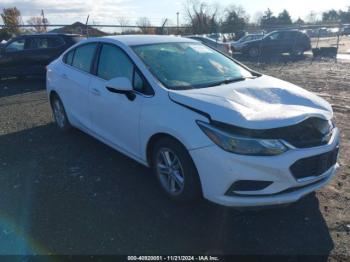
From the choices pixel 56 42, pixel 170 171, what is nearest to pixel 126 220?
pixel 170 171

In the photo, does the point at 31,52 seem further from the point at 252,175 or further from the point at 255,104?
the point at 252,175

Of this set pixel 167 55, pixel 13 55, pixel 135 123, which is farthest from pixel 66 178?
pixel 13 55

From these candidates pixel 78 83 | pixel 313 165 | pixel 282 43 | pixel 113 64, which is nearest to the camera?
pixel 313 165

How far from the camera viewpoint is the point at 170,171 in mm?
3840

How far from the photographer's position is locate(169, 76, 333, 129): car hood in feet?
10.7

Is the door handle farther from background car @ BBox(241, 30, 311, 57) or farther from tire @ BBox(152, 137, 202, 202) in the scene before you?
background car @ BBox(241, 30, 311, 57)

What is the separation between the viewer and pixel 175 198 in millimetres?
3838

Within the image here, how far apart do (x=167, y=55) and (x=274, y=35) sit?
20.9 m

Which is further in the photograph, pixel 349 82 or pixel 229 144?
pixel 349 82

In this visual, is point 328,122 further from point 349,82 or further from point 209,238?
point 349,82

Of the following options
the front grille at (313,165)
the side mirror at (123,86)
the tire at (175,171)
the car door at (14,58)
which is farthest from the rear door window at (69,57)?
the car door at (14,58)

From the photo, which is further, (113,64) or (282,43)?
(282,43)

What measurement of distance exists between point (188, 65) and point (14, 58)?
10.1 m

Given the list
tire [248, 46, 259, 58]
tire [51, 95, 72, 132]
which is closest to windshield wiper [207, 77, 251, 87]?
tire [51, 95, 72, 132]
